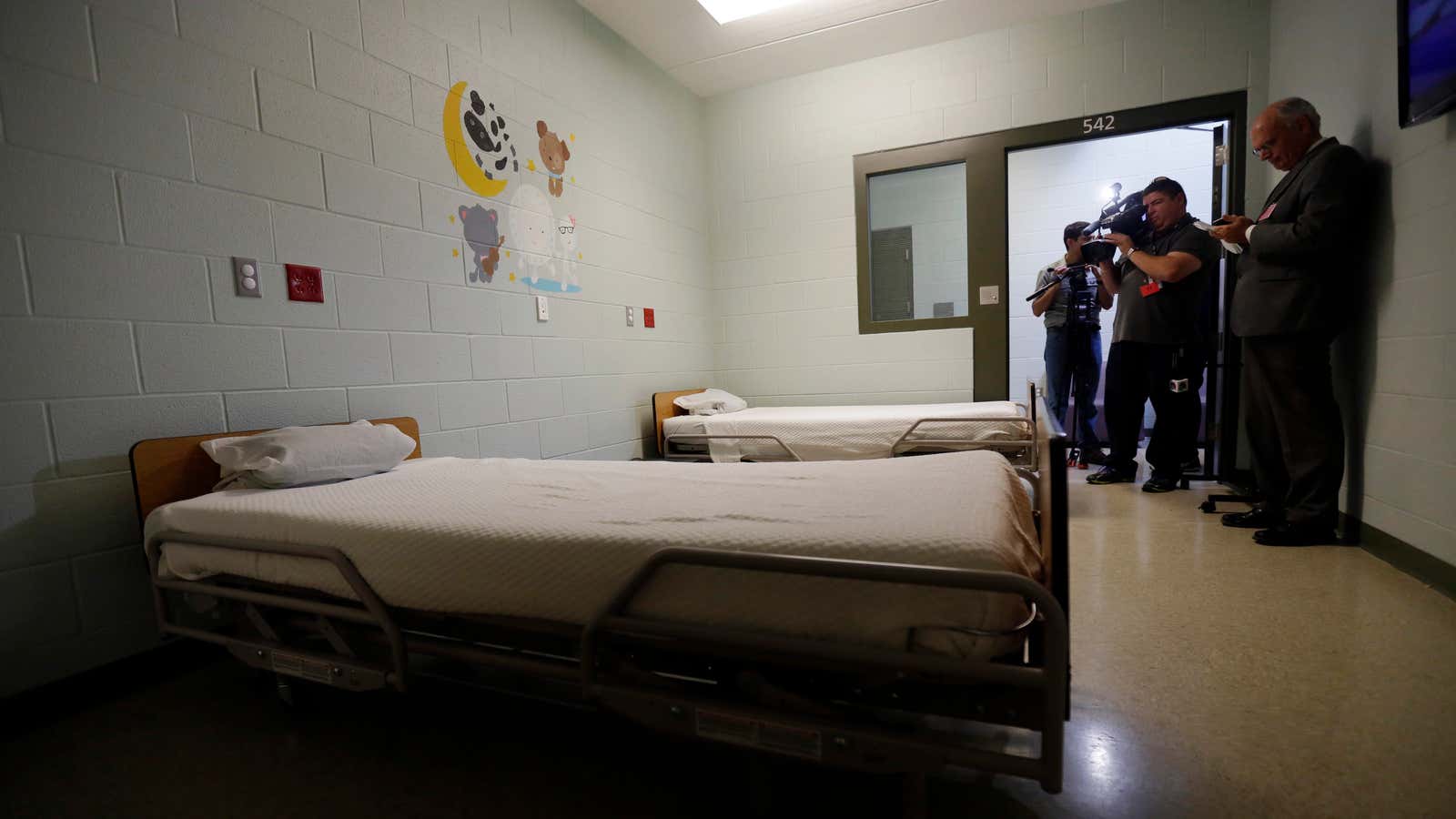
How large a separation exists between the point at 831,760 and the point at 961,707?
0.22 meters

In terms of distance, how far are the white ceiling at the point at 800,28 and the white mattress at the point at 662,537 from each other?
290 centimetres

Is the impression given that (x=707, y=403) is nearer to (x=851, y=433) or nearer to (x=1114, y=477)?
(x=851, y=433)

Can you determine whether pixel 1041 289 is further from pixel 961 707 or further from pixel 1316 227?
pixel 961 707

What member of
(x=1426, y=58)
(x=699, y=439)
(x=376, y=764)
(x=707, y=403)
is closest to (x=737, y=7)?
(x=707, y=403)

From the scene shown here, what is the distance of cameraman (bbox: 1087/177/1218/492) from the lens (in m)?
3.20

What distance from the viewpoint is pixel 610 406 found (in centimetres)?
347

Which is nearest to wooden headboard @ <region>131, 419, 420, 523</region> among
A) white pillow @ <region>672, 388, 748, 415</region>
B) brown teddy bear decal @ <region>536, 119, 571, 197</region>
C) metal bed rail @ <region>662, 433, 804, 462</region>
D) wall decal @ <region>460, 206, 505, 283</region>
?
wall decal @ <region>460, 206, 505, 283</region>

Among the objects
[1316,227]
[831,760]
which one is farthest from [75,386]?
[1316,227]

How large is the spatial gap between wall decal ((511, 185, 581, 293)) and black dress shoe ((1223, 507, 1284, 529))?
3.37 metres

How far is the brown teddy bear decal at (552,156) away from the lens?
2994mm

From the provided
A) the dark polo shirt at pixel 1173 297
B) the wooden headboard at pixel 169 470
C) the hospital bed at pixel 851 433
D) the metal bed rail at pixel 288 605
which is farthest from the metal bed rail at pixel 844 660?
the dark polo shirt at pixel 1173 297

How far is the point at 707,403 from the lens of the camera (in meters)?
3.69

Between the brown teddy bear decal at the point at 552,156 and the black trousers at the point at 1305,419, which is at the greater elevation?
the brown teddy bear decal at the point at 552,156

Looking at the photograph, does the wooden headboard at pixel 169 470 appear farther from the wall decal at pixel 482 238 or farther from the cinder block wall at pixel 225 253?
the wall decal at pixel 482 238
